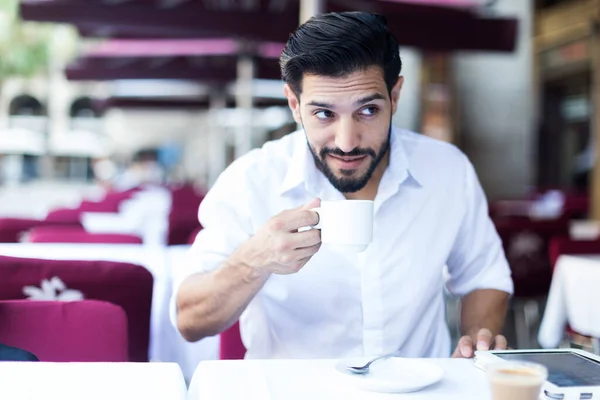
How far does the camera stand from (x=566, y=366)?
133 centimetres

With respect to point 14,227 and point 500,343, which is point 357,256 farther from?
point 14,227

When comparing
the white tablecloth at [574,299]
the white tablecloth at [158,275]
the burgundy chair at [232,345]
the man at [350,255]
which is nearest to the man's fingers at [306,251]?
the man at [350,255]

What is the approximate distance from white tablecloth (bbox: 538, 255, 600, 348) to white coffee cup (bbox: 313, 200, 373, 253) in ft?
6.58

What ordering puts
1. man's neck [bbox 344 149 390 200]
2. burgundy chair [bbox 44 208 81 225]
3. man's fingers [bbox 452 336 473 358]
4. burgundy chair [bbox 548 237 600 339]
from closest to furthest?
man's fingers [bbox 452 336 473 358] → man's neck [bbox 344 149 390 200] → burgundy chair [bbox 548 237 600 339] → burgundy chair [bbox 44 208 81 225]

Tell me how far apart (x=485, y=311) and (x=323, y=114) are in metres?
0.71

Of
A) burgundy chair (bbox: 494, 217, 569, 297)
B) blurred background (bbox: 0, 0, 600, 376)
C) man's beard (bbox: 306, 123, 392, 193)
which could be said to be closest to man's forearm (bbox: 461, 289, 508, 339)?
man's beard (bbox: 306, 123, 392, 193)

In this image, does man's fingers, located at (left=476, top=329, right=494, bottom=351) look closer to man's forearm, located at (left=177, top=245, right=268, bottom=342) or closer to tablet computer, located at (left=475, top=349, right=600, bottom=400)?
tablet computer, located at (left=475, top=349, right=600, bottom=400)

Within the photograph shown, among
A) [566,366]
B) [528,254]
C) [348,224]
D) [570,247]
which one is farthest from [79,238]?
[528,254]

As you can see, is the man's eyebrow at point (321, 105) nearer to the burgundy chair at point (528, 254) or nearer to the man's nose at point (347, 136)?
the man's nose at point (347, 136)

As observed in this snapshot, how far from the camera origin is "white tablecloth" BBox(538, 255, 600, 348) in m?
3.16

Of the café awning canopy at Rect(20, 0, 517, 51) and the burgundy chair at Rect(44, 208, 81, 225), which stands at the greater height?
the café awning canopy at Rect(20, 0, 517, 51)

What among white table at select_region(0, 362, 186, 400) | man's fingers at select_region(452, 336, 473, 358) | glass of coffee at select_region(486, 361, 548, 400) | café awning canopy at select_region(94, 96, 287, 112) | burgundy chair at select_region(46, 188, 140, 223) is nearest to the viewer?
glass of coffee at select_region(486, 361, 548, 400)

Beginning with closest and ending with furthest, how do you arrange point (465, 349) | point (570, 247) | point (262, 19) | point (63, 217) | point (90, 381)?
point (90, 381) < point (465, 349) < point (570, 247) < point (63, 217) < point (262, 19)

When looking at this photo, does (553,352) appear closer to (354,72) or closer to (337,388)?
(337,388)
